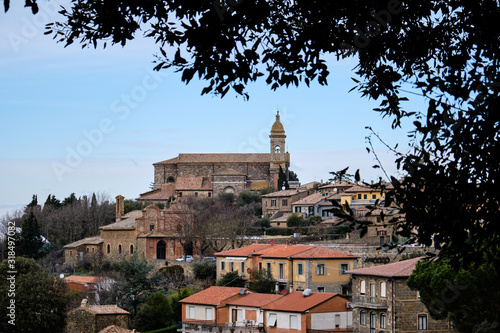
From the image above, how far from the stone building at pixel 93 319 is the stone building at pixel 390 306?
9.96m

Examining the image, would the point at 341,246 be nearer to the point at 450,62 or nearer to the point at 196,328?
the point at 196,328

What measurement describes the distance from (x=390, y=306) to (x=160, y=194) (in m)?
54.4

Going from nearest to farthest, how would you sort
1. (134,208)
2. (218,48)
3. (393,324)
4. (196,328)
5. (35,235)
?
(218,48)
(393,324)
(196,328)
(35,235)
(134,208)

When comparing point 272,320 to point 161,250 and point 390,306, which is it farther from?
point 161,250

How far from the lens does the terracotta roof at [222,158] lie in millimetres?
87250

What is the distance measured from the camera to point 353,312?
101ft

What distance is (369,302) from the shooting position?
3038 cm

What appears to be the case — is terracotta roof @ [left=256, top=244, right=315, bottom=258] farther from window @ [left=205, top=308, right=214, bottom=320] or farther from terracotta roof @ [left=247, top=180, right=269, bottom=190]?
terracotta roof @ [left=247, top=180, right=269, bottom=190]

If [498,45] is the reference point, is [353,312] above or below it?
below

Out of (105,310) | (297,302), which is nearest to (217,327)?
(297,302)

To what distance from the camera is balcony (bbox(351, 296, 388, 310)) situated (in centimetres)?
2955

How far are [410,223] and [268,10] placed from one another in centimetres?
235

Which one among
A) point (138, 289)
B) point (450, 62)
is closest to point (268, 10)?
point (450, 62)

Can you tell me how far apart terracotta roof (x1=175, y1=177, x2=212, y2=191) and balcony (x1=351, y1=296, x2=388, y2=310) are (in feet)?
170
